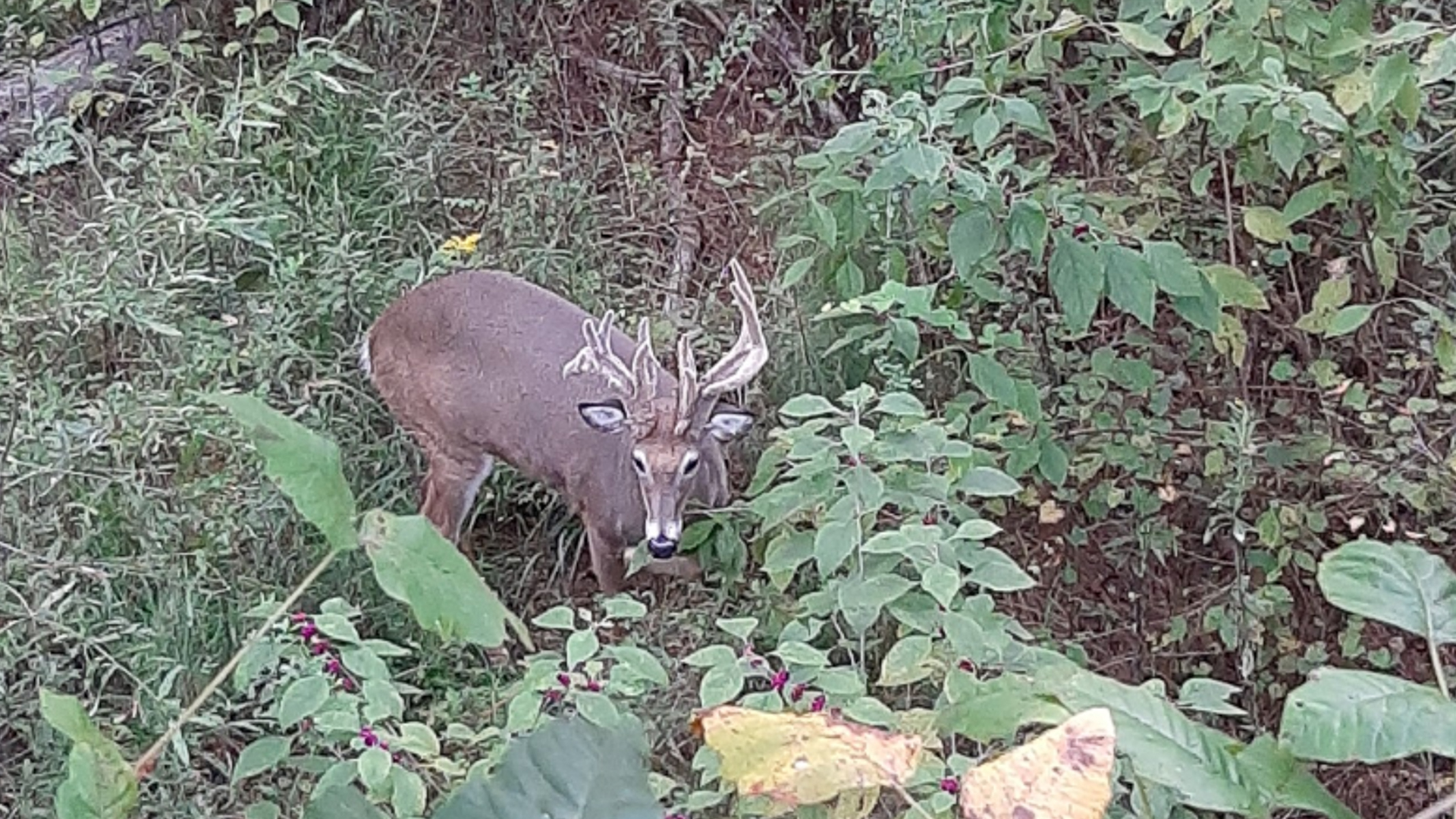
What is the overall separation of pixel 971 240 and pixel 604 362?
1.21m

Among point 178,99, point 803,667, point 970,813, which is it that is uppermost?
point 970,813

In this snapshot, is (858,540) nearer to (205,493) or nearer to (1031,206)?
(1031,206)

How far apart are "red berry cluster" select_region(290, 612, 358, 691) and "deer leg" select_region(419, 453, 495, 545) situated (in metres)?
2.00

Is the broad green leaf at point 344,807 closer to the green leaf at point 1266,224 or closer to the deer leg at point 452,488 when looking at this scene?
the green leaf at point 1266,224

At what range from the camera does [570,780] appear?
2.61 feet

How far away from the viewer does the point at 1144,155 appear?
4555mm

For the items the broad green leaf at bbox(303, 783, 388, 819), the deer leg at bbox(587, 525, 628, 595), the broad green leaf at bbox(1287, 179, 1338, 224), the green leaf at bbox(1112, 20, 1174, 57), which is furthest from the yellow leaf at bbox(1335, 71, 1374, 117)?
the broad green leaf at bbox(303, 783, 388, 819)

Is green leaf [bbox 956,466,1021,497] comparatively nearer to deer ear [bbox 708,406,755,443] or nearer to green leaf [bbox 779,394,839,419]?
green leaf [bbox 779,394,839,419]

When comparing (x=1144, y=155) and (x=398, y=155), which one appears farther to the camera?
(x=398, y=155)

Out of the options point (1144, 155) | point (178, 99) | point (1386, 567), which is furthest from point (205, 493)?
point (1386, 567)

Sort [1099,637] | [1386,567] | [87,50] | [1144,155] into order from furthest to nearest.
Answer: [87,50] → [1144,155] → [1099,637] → [1386,567]

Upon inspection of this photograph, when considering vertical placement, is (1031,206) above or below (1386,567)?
below

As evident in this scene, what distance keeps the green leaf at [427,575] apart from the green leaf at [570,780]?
292 millimetres

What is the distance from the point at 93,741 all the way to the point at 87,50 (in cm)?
557
